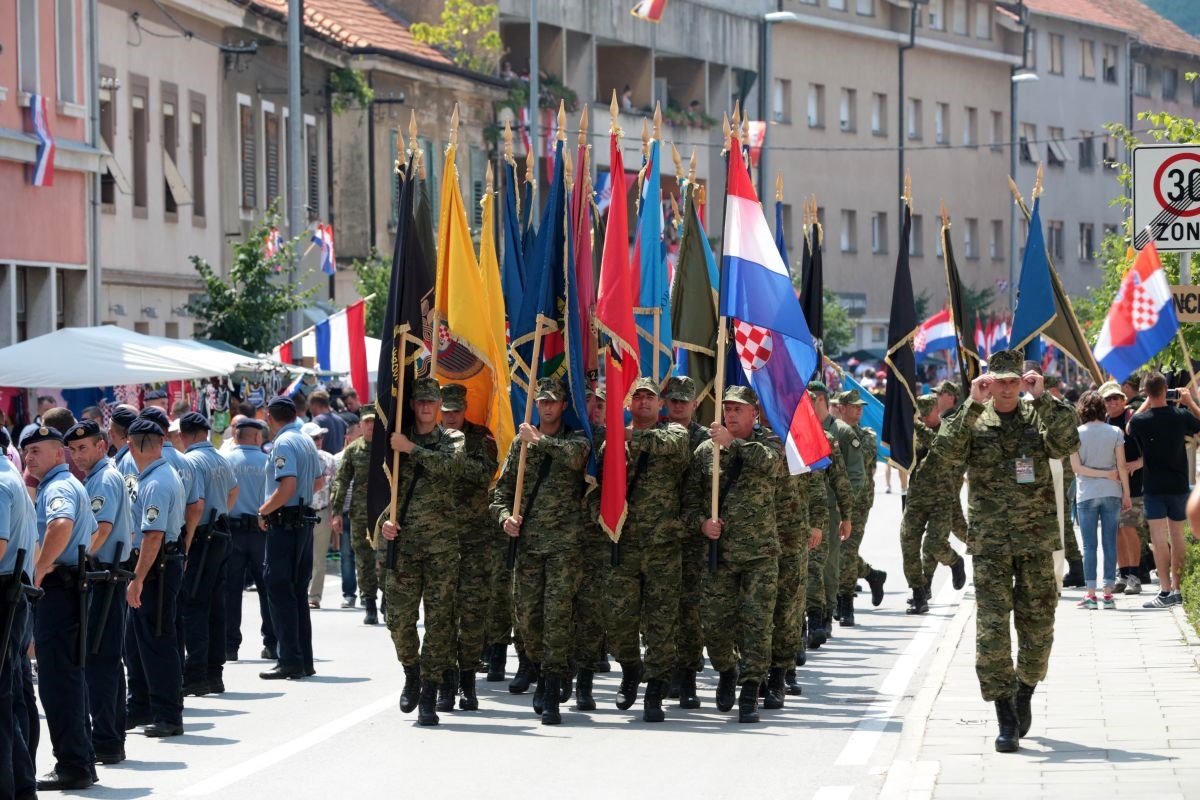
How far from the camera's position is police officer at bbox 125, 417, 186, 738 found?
12930 millimetres

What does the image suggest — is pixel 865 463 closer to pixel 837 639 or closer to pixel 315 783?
pixel 837 639

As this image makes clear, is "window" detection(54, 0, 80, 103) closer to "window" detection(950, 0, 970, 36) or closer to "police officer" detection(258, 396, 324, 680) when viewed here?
"police officer" detection(258, 396, 324, 680)

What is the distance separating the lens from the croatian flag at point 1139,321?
52.3 ft

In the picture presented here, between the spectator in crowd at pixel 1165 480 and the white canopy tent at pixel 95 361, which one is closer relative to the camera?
the spectator in crowd at pixel 1165 480

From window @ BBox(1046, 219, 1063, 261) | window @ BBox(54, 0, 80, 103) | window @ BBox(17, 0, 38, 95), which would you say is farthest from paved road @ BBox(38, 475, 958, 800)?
window @ BBox(1046, 219, 1063, 261)

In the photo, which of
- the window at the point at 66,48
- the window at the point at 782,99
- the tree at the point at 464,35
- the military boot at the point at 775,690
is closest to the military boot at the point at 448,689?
the military boot at the point at 775,690

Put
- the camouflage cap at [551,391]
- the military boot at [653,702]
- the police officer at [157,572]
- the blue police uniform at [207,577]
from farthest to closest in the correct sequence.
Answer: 1. the blue police uniform at [207,577]
2. the camouflage cap at [551,391]
3. the military boot at [653,702]
4. the police officer at [157,572]

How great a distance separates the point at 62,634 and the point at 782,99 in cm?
6058

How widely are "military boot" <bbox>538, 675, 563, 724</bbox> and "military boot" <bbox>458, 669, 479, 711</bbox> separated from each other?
80cm

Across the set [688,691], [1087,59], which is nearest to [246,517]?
[688,691]

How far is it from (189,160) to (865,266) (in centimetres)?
4096

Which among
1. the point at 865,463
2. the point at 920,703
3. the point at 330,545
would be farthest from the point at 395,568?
the point at 330,545

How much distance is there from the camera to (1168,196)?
13797mm

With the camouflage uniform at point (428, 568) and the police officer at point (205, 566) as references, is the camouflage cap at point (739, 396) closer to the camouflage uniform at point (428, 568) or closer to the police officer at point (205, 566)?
the camouflage uniform at point (428, 568)
